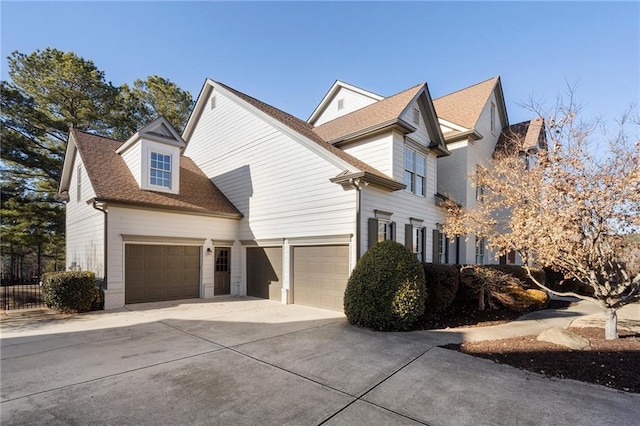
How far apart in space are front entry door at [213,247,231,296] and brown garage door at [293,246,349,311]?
150 inches

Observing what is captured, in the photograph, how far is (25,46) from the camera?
745 inches

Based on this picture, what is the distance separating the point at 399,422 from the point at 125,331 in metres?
6.76

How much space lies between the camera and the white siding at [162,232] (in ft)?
34.8

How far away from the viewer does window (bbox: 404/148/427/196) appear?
485 inches

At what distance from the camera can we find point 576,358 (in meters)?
5.72

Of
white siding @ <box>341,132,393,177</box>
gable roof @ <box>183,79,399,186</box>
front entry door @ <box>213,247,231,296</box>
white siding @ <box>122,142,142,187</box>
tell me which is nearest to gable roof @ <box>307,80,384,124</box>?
gable roof @ <box>183,79,399,186</box>

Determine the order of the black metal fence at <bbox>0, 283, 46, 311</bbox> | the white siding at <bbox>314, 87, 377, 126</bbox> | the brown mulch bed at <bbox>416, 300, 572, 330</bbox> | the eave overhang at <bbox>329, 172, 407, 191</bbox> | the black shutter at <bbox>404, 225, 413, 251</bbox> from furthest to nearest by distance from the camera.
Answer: the white siding at <bbox>314, 87, 377, 126</bbox>, the black shutter at <bbox>404, 225, 413, 251</bbox>, the black metal fence at <bbox>0, 283, 46, 311</bbox>, the eave overhang at <bbox>329, 172, 407, 191</bbox>, the brown mulch bed at <bbox>416, 300, 572, 330</bbox>

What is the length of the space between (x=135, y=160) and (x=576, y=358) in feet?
47.9

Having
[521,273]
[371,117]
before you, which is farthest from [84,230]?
[521,273]

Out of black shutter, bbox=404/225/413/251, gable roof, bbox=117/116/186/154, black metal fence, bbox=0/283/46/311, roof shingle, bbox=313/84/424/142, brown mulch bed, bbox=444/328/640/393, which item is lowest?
black metal fence, bbox=0/283/46/311

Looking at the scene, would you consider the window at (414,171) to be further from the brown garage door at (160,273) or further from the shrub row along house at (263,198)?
the brown garage door at (160,273)

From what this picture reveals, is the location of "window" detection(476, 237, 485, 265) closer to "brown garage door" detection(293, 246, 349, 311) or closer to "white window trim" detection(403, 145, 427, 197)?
"white window trim" detection(403, 145, 427, 197)

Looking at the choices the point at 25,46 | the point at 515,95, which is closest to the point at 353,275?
the point at 515,95

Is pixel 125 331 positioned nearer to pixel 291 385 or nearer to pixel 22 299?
pixel 291 385
